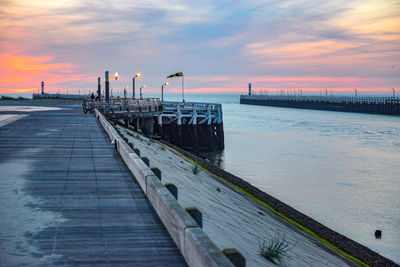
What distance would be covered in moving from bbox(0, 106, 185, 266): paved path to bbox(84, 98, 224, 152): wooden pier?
3245 cm

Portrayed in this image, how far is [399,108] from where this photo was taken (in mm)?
126375

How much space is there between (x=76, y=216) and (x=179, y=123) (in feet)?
133

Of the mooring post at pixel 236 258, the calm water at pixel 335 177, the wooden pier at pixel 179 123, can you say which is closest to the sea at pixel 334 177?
the calm water at pixel 335 177

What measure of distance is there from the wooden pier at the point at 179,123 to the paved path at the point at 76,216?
32.5 meters

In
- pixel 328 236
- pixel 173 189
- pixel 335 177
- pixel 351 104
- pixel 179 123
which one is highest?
pixel 351 104

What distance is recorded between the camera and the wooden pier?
4703 centimetres

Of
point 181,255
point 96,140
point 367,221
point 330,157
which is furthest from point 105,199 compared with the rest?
point 330,157

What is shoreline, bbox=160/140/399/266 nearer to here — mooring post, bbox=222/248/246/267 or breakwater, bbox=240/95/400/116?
mooring post, bbox=222/248/246/267

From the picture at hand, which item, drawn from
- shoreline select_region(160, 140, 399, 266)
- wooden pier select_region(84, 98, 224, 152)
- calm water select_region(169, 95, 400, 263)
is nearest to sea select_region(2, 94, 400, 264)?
calm water select_region(169, 95, 400, 263)

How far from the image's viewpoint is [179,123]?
48.3 meters

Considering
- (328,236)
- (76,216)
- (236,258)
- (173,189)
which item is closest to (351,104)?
(328,236)

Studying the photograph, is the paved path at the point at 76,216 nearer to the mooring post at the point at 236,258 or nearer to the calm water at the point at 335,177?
the mooring post at the point at 236,258

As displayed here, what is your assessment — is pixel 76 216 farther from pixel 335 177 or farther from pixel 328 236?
pixel 335 177

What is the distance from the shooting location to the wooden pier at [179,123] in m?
47.0
